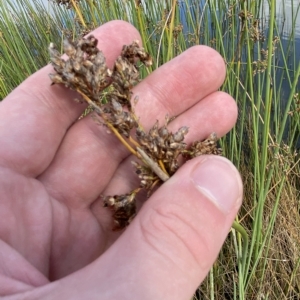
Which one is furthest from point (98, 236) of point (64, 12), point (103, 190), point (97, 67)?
point (64, 12)

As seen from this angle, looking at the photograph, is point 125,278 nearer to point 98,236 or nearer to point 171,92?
point 98,236

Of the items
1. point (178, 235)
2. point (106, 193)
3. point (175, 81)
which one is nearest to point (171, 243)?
point (178, 235)

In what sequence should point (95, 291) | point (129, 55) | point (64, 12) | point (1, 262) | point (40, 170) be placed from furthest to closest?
point (64, 12), point (40, 170), point (129, 55), point (1, 262), point (95, 291)

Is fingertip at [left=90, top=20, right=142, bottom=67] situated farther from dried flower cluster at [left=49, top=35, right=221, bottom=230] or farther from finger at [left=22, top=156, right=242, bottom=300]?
finger at [left=22, top=156, right=242, bottom=300]

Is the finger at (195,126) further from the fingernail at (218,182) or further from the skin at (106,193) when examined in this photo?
the fingernail at (218,182)

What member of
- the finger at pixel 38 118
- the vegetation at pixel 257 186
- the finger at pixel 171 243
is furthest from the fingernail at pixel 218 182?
the finger at pixel 38 118

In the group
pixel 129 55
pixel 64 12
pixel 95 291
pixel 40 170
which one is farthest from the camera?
pixel 64 12
